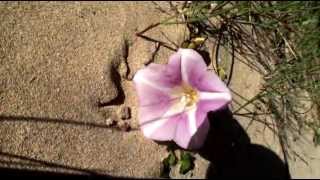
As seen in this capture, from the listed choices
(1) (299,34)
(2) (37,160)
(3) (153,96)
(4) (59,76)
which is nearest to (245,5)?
(1) (299,34)

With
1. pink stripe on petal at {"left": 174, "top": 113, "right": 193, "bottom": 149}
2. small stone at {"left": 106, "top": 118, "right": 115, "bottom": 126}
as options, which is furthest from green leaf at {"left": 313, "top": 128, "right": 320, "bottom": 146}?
small stone at {"left": 106, "top": 118, "right": 115, "bottom": 126}

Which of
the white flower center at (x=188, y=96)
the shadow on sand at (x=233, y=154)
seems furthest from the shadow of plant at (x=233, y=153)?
the white flower center at (x=188, y=96)

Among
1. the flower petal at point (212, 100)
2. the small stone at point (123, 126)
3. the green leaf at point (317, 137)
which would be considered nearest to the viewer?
the flower petal at point (212, 100)

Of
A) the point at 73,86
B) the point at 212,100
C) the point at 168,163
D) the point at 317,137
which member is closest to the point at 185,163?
the point at 168,163

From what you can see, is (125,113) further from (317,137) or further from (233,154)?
(317,137)

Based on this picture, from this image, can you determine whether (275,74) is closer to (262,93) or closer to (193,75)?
(262,93)

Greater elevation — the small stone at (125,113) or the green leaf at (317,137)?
the small stone at (125,113)

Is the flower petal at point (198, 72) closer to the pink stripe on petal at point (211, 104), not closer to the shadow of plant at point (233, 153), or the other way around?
the pink stripe on petal at point (211, 104)
